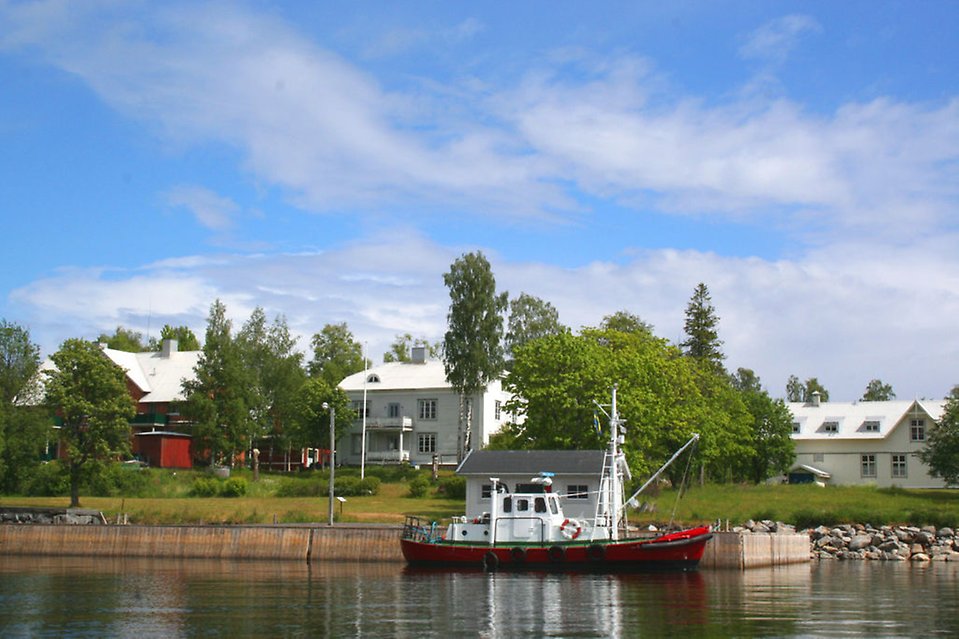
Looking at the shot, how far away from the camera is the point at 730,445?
69.2 m

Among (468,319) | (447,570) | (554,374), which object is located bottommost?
(447,570)

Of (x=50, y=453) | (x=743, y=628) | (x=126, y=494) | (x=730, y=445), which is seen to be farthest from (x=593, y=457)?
(x=50, y=453)

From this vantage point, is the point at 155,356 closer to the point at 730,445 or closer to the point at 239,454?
the point at 239,454

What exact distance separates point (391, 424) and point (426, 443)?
11.0ft

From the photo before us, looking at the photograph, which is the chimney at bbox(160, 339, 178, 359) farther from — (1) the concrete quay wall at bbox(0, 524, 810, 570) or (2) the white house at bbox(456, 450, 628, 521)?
(2) the white house at bbox(456, 450, 628, 521)

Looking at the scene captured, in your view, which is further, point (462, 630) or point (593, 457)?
point (593, 457)

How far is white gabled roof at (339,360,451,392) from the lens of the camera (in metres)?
89.6

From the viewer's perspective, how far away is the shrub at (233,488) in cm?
6775

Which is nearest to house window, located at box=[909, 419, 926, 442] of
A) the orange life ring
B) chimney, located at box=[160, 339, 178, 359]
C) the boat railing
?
the orange life ring

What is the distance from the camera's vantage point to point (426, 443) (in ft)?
291

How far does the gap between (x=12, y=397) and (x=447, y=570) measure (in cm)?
Result: 3574

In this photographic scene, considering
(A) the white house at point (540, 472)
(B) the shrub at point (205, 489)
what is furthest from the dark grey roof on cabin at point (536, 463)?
(B) the shrub at point (205, 489)

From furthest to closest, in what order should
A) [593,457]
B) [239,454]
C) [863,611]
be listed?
[239,454] → [593,457] → [863,611]

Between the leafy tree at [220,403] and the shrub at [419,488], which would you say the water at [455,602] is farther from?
the leafy tree at [220,403]
